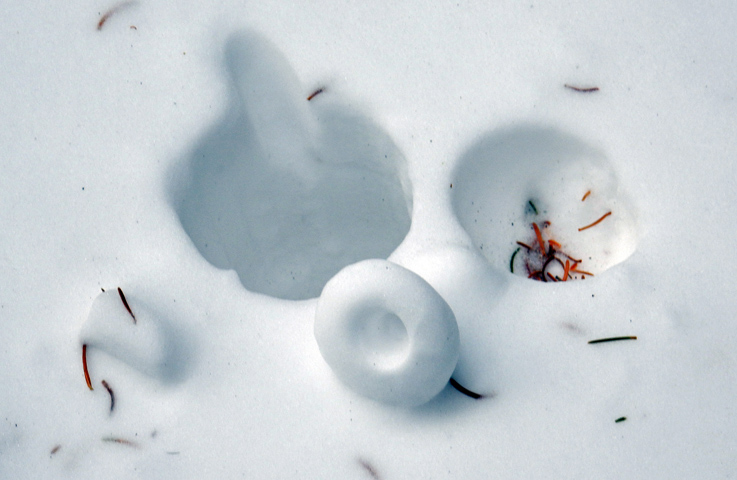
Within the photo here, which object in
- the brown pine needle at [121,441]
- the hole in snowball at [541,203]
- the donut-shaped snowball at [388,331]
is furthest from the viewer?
the hole in snowball at [541,203]

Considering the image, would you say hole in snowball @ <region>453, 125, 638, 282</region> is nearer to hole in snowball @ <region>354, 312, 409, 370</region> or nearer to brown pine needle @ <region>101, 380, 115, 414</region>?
hole in snowball @ <region>354, 312, 409, 370</region>

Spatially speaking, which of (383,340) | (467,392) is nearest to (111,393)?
(383,340)

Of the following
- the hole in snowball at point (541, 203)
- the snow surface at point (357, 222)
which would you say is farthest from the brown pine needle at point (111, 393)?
the hole in snowball at point (541, 203)

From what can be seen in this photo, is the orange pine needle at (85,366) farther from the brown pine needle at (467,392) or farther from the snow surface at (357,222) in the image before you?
the brown pine needle at (467,392)

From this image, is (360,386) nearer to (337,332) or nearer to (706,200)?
(337,332)

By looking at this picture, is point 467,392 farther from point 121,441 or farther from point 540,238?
point 121,441

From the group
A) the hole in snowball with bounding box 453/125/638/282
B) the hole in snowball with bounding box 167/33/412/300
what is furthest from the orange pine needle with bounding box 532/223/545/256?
the hole in snowball with bounding box 167/33/412/300

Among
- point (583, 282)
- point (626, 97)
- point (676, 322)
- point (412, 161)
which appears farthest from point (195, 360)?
point (626, 97)
